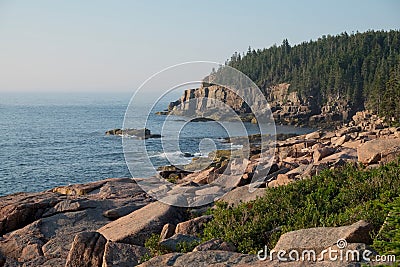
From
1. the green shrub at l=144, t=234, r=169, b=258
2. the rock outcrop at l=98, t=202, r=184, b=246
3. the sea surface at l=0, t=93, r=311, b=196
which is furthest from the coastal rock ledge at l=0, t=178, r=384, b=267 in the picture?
the sea surface at l=0, t=93, r=311, b=196

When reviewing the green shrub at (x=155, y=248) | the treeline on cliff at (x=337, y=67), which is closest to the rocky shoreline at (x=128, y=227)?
the green shrub at (x=155, y=248)

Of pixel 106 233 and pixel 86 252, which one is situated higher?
pixel 86 252

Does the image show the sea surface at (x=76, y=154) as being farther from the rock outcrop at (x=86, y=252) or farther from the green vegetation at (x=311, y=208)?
the rock outcrop at (x=86, y=252)

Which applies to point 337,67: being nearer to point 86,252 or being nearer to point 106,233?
point 106,233

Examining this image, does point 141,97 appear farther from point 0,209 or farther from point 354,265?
point 354,265

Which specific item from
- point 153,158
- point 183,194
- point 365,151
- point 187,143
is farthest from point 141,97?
point 187,143

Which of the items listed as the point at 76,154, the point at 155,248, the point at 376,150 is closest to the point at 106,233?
the point at 155,248

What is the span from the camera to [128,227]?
39.0 feet

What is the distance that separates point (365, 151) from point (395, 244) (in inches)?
401

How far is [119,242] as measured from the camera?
10.9 metres

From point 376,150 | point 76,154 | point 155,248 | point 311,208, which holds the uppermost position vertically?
point 376,150

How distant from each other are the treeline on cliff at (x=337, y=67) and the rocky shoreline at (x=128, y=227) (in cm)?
5650

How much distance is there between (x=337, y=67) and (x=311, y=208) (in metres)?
108

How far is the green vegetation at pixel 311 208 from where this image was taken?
8990 mm
